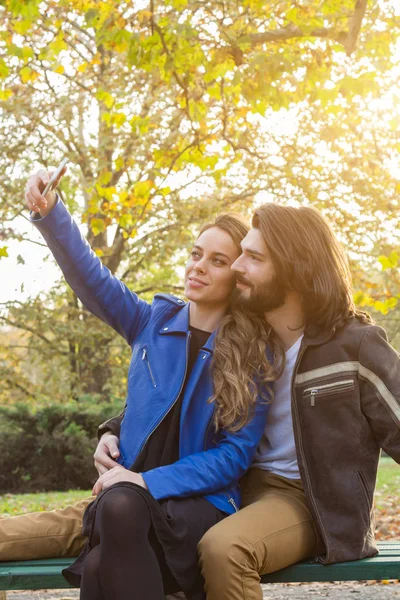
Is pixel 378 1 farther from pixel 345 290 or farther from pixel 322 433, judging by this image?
pixel 322 433

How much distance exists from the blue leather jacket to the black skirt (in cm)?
6

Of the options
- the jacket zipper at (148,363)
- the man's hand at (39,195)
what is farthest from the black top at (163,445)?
the man's hand at (39,195)

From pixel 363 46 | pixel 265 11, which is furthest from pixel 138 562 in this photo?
pixel 363 46

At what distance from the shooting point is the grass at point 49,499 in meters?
8.58

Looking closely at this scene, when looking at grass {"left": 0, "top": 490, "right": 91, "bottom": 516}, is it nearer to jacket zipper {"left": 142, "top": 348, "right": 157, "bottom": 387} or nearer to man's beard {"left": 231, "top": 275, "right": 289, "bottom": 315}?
jacket zipper {"left": 142, "top": 348, "right": 157, "bottom": 387}

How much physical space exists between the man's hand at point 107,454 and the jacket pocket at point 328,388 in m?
0.78

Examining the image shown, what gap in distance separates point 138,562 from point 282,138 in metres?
10.8

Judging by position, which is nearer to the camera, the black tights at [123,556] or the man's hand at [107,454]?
the black tights at [123,556]

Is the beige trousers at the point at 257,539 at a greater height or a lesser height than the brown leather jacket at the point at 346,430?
lesser

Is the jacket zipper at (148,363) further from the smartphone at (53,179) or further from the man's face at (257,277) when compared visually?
the smartphone at (53,179)

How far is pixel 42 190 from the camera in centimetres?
316

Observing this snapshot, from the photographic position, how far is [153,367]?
10.3 ft

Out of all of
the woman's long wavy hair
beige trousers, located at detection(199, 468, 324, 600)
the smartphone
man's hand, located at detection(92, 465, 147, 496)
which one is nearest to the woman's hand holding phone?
the smartphone

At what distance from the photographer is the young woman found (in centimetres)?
263
